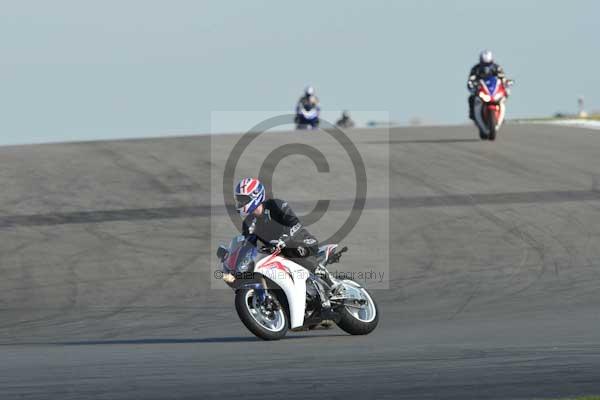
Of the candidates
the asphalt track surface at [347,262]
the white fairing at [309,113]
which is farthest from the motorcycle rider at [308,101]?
the asphalt track surface at [347,262]

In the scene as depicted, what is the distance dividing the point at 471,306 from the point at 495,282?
1.56 meters

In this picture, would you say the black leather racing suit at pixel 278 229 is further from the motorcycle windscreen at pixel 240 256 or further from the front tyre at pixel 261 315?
the front tyre at pixel 261 315

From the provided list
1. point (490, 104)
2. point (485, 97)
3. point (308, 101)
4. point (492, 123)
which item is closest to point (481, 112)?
point (492, 123)

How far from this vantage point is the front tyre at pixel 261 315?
11.0 metres

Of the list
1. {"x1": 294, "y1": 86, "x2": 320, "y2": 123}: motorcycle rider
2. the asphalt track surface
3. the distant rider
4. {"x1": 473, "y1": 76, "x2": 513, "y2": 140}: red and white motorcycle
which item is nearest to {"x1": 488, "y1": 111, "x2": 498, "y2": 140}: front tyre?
{"x1": 473, "y1": 76, "x2": 513, "y2": 140}: red and white motorcycle

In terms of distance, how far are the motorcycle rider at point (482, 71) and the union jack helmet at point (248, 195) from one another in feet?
60.5

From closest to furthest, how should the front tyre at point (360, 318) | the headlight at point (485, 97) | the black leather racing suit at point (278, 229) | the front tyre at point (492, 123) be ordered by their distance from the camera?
the black leather racing suit at point (278, 229), the front tyre at point (360, 318), the headlight at point (485, 97), the front tyre at point (492, 123)

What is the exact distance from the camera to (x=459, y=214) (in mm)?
20266

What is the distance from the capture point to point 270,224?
1145 cm

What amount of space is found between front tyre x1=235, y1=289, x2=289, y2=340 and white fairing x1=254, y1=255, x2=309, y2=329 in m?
0.11

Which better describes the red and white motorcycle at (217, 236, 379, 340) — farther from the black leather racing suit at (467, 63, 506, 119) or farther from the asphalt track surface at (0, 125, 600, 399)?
the black leather racing suit at (467, 63, 506, 119)

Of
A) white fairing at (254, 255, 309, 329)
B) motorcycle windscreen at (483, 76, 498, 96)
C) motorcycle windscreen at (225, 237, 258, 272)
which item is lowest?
white fairing at (254, 255, 309, 329)

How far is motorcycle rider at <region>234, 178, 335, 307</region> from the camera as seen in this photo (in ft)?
37.0

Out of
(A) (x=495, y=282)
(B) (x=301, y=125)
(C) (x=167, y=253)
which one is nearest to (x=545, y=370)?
(A) (x=495, y=282)
